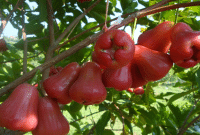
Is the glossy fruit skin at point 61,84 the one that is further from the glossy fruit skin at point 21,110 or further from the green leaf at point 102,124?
the green leaf at point 102,124

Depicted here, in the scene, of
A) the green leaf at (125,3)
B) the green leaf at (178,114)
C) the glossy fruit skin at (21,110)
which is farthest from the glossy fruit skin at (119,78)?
the green leaf at (178,114)

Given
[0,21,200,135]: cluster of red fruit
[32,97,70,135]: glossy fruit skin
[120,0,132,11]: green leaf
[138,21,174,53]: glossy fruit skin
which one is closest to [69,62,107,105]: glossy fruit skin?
[0,21,200,135]: cluster of red fruit

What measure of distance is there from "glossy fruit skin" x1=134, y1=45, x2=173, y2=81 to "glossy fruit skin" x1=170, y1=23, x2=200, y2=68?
0.04 meters

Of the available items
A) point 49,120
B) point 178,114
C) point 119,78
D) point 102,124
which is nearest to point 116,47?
point 119,78

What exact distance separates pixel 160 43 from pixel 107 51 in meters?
0.30

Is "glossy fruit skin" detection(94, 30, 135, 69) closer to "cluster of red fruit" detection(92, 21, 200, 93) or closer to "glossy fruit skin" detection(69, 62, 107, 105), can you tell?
"cluster of red fruit" detection(92, 21, 200, 93)

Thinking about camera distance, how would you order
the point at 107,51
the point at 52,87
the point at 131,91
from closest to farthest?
1. the point at 107,51
2. the point at 52,87
3. the point at 131,91

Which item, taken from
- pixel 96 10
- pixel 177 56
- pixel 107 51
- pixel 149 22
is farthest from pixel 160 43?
pixel 96 10

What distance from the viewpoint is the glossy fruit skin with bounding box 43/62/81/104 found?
700mm

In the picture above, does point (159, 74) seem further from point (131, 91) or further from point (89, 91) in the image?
point (131, 91)

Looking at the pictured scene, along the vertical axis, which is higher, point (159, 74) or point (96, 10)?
point (96, 10)

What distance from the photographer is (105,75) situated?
699 millimetres

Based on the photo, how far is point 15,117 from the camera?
0.60 m

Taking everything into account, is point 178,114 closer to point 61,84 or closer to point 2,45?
point 61,84
